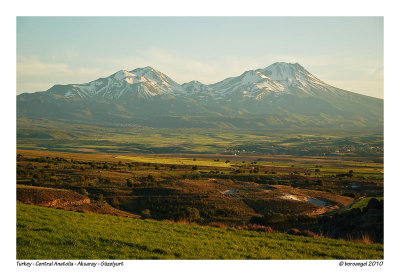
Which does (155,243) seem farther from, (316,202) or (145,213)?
(316,202)

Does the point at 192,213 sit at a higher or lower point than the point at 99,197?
lower

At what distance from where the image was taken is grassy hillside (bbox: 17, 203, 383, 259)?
57.0 feet

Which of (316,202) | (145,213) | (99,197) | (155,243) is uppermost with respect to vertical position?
(155,243)

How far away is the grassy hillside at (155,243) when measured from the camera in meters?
17.4

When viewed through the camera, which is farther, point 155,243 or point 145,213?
point 145,213

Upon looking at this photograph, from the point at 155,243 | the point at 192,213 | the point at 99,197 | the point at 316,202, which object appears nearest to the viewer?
the point at 155,243

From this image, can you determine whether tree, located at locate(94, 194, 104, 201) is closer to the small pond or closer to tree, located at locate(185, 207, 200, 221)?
tree, located at locate(185, 207, 200, 221)

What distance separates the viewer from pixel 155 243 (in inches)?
742

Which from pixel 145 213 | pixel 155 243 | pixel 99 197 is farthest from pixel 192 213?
pixel 155 243

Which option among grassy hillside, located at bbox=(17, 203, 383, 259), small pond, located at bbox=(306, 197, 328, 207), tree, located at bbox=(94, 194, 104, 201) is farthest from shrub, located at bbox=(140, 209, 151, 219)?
small pond, located at bbox=(306, 197, 328, 207)

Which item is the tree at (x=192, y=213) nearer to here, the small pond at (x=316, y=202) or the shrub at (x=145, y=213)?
the shrub at (x=145, y=213)

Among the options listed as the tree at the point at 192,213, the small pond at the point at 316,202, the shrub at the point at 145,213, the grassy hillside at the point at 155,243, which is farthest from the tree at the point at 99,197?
the small pond at the point at 316,202
